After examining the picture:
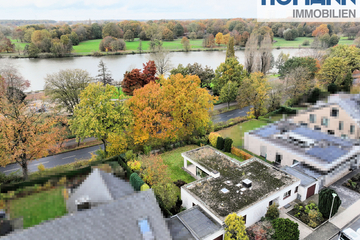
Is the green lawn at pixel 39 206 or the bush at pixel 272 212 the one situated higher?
the green lawn at pixel 39 206

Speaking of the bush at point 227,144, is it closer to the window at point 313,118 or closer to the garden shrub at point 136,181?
the window at point 313,118

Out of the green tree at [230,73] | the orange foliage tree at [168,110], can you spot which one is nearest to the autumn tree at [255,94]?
the green tree at [230,73]

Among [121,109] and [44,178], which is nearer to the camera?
[44,178]

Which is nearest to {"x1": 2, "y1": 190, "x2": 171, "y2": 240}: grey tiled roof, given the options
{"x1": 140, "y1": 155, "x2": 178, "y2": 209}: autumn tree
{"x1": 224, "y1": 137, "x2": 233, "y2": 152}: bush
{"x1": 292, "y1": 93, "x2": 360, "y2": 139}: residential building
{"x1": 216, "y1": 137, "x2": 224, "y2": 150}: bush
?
{"x1": 140, "y1": 155, "x2": 178, "y2": 209}: autumn tree

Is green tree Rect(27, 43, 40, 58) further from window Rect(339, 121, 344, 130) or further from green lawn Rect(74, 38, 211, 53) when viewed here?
window Rect(339, 121, 344, 130)

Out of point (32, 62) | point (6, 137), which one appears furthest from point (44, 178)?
point (32, 62)

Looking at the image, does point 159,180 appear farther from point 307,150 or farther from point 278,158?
point 307,150

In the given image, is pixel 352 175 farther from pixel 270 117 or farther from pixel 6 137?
pixel 6 137
